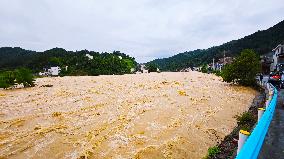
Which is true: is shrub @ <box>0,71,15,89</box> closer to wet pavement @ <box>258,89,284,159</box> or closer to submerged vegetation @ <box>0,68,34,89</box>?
submerged vegetation @ <box>0,68,34,89</box>

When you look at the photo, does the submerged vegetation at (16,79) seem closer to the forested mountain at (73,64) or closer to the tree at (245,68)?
the tree at (245,68)

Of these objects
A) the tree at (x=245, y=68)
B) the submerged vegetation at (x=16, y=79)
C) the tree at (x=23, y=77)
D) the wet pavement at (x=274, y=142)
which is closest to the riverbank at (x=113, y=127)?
the wet pavement at (x=274, y=142)

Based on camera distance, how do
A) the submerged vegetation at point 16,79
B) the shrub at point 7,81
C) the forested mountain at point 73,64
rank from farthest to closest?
1. the forested mountain at point 73,64
2. the submerged vegetation at point 16,79
3. the shrub at point 7,81

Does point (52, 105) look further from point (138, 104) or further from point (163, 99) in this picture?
point (163, 99)

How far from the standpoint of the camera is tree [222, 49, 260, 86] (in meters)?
25.5

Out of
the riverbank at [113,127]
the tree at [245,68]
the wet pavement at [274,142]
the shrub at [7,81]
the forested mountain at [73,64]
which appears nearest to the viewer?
the wet pavement at [274,142]

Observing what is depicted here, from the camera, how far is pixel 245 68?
25.6 metres

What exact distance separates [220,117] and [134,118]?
4.29 m

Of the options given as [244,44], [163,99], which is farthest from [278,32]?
[163,99]

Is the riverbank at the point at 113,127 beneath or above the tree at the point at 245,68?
beneath

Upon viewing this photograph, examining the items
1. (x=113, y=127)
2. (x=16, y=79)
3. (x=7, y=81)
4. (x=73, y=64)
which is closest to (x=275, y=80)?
(x=113, y=127)

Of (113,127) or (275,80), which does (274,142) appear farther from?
(275,80)

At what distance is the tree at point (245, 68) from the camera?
83.6 ft

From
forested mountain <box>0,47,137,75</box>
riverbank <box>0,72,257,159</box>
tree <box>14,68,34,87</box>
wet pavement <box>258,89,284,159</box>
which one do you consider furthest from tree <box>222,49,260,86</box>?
forested mountain <box>0,47,137,75</box>
